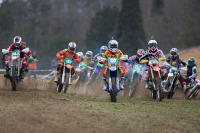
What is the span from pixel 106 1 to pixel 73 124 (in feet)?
270

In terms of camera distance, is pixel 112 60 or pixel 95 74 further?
pixel 95 74

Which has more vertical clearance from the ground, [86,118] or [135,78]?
[135,78]

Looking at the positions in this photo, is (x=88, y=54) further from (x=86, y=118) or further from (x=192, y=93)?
(x=86, y=118)

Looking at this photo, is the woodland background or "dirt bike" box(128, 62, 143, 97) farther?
the woodland background

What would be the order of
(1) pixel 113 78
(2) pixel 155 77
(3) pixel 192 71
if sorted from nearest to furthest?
(1) pixel 113 78 < (2) pixel 155 77 < (3) pixel 192 71

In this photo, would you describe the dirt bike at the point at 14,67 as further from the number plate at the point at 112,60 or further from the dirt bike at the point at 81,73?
the dirt bike at the point at 81,73

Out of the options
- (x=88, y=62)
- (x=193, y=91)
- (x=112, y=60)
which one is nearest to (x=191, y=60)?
(x=193, y=91)

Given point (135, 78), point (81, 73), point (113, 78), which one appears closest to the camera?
point (113, 78)

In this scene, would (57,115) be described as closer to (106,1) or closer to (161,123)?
(161,123)

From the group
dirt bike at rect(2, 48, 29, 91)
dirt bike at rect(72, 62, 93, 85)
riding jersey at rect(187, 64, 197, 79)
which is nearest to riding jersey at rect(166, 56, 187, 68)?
riding jersey at rect(187, 64, 197, 79)

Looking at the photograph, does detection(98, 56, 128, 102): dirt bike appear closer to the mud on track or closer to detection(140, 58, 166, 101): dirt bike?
the mud on track

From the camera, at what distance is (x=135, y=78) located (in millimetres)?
17234

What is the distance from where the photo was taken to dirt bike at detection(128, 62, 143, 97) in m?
17.1

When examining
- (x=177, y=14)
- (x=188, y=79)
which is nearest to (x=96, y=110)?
(x=188, y=79)
